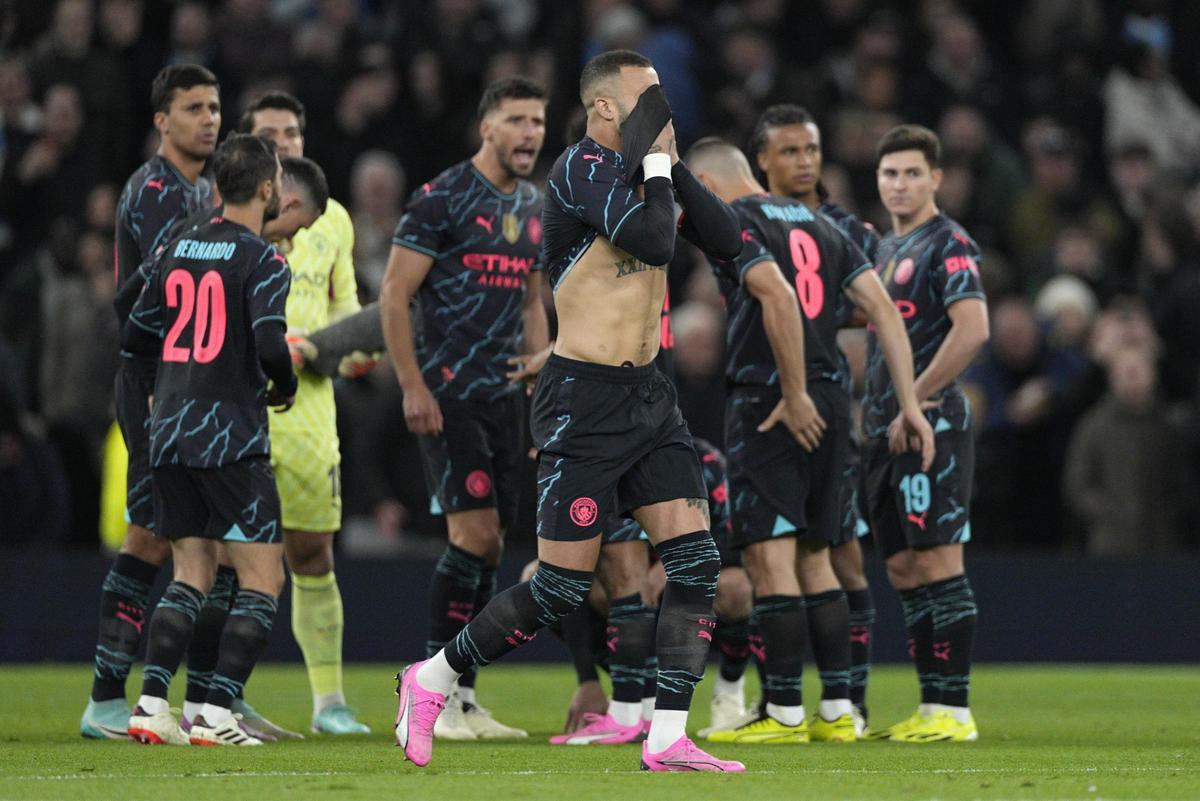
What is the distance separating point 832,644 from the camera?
8.55 meters

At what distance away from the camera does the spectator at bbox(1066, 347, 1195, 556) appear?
540 inches

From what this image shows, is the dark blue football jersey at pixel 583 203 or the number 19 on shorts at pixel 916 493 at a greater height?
the dark blue football jersey at pixel 583 203

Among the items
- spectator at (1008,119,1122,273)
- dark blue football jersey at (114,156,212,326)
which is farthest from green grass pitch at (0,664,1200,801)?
spectator at (1008,119,1122,273)

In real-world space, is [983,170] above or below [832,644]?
above

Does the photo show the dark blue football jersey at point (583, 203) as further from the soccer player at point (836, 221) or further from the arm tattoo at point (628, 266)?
the soccer player at point (836, 221)

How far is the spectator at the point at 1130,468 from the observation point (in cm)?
1372

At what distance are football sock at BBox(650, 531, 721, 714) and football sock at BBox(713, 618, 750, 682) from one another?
2.52 meters

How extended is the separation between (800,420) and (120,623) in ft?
9.95

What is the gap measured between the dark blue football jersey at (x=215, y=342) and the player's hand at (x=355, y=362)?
991 millimetres

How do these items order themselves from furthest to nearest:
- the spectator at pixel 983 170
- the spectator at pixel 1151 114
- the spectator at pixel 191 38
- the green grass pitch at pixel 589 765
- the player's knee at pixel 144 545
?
the spectator at pixel 1151 114, the spectator at pixel 983 170, the spectator at pixel 191 38, the player's knee at pixel 144 545, the green grass pitch at pixel 589 765

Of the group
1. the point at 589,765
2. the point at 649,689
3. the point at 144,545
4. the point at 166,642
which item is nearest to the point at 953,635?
the point at 649,689

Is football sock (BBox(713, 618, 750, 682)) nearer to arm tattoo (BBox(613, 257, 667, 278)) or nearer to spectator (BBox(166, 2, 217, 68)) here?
arm tattoo (BBox(613, 257, 667, 278))

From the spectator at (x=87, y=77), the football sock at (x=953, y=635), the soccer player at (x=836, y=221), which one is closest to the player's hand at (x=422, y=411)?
the soccer player at (x=836, y=221)

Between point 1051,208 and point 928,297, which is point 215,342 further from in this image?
point 1051,208
